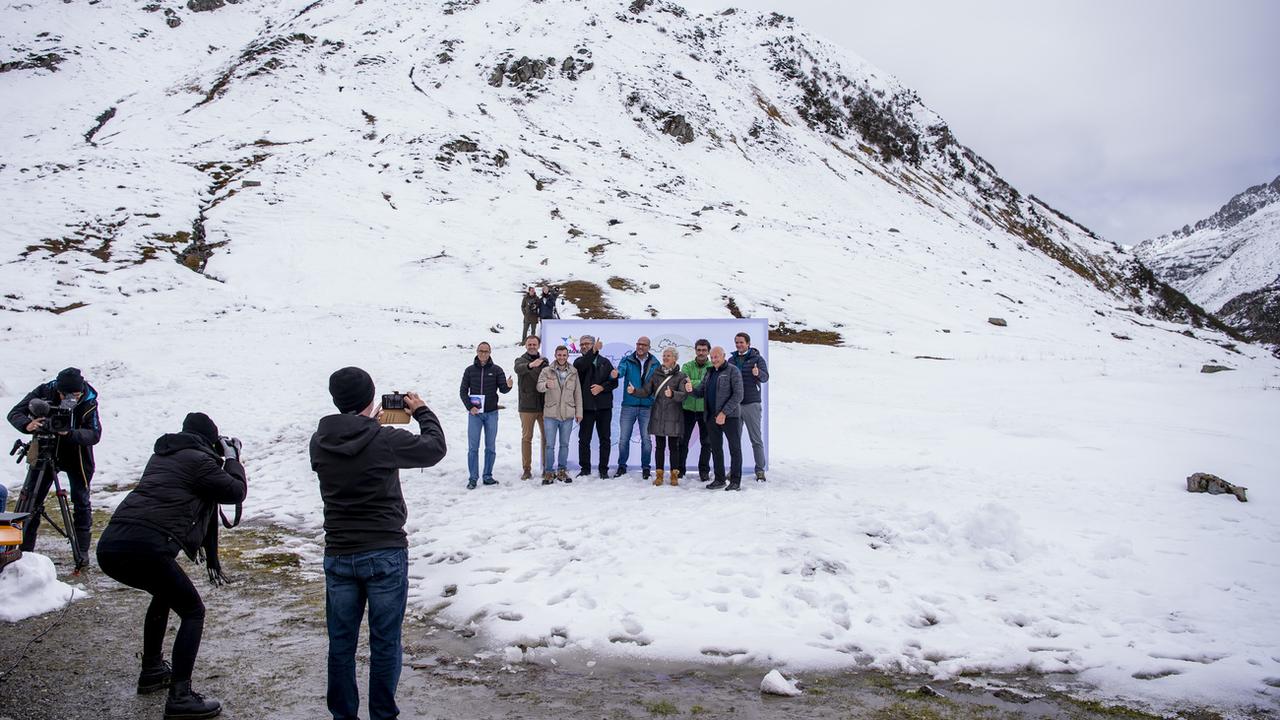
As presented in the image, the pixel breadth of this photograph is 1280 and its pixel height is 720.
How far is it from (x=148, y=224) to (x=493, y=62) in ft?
170

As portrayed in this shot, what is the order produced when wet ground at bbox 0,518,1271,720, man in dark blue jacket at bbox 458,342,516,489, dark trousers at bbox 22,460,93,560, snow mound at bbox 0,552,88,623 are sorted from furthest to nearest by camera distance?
man in dark blue jacket at bbox 458,342,516,489, dark trousers at bbox 22,460,93,560, snow mound at bbox 0,552,88,623, wet ground at bbox 0,518,1271,720

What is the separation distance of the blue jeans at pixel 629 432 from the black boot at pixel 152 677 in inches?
289

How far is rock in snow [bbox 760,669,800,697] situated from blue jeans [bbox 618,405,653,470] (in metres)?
6.39

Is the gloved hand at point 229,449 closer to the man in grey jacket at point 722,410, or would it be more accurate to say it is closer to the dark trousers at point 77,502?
the dark trousers at point 77,502

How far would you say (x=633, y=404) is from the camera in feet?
37.0

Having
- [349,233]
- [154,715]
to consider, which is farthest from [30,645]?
[349,233]

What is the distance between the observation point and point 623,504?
9.65 m

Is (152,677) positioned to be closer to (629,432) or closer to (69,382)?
(69,382)

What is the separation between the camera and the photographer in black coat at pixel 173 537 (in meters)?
4.35

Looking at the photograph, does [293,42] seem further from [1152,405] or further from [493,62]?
[1152,405]

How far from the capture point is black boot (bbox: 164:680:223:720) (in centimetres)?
433

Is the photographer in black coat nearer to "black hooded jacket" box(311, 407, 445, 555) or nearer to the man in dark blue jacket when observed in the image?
"black hooded jacket" box(311, 407, 445, 555)

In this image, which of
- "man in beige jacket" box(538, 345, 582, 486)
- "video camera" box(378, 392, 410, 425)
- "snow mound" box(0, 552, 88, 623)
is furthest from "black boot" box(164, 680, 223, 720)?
"man in beige jacket" box(538, 345, 582, 486)

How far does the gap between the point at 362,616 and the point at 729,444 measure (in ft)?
22.4
